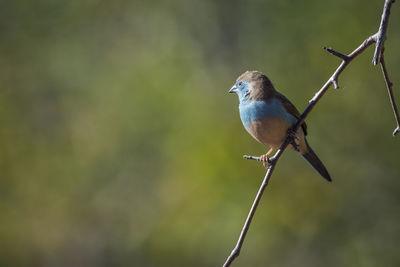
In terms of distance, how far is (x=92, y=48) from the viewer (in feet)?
54.4

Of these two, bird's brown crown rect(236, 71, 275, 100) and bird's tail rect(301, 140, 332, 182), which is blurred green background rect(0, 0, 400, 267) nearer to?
bird's tail rect(301, 140, 332, 182)

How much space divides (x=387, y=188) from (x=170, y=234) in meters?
3.79

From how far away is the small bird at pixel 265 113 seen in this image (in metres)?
5.34

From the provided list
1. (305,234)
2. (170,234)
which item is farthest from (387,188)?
(170,234)

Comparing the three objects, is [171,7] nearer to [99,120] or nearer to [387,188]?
[99,120]

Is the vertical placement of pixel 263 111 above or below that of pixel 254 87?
below

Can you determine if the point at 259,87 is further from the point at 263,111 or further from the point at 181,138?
the point at 181,138

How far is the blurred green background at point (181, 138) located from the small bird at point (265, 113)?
3.88 m

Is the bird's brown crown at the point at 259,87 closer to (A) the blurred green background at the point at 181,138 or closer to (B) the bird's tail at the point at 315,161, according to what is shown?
(B) the bird's tail at the point at 315,161

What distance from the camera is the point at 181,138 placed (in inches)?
469

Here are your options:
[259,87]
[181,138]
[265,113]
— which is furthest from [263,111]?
[181,138]

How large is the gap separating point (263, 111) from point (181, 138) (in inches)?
259

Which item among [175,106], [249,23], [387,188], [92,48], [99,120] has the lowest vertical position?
[387,188]

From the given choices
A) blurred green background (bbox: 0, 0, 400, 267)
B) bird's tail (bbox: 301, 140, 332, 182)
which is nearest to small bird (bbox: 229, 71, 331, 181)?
bird's tail (bbox: 301, 140, 332, 182)
